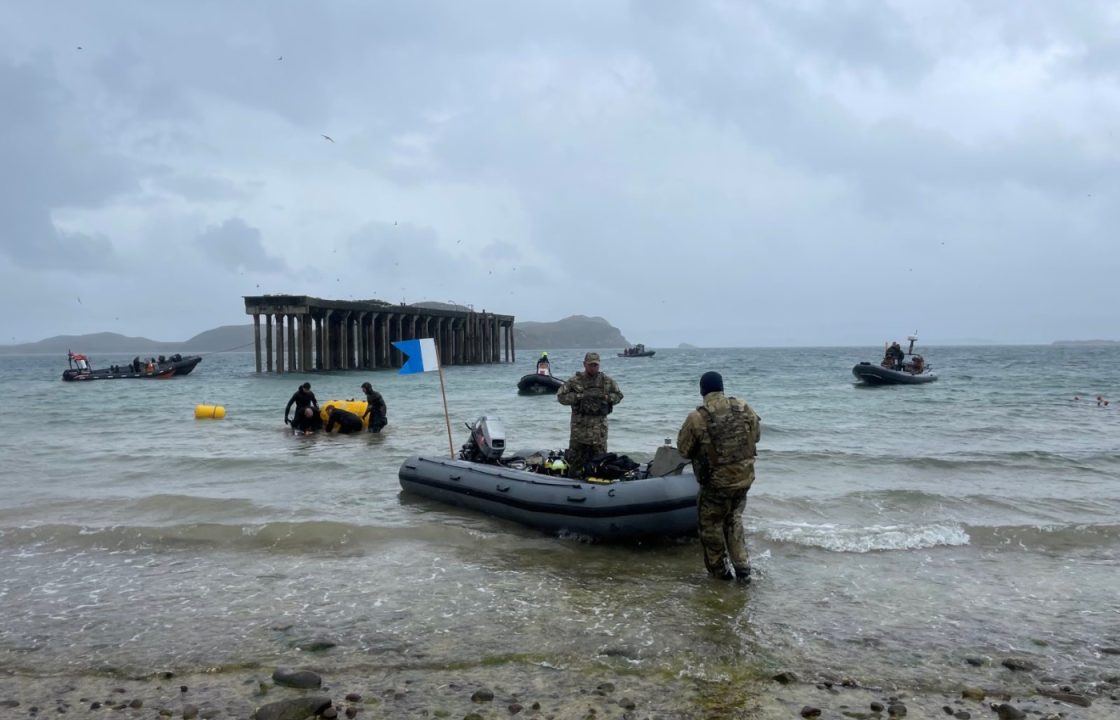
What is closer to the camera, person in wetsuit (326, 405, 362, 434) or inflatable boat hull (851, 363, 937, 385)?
person in wetsuit (326, 405, 362, 434)

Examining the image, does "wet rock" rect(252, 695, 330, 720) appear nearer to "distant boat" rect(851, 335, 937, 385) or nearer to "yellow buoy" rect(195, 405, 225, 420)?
"yellow buoy" rect(195, 405, 225, 420)

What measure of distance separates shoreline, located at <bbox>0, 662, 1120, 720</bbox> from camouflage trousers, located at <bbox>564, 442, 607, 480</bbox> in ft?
12.3

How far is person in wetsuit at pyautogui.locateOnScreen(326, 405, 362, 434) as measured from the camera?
1525cm

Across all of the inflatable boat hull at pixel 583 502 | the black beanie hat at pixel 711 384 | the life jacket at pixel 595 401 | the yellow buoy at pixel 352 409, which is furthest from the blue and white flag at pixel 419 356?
the yellow buoy at pixel 352 409

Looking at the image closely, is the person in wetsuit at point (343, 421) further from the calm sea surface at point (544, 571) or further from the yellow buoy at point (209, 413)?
the yellow buoy at point (209, 413)

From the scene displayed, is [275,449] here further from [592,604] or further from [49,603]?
[592,604]

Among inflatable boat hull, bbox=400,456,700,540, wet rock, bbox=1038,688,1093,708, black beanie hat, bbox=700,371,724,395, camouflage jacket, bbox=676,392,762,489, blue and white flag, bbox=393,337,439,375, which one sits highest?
blue and white flag, bbox=393,337,439,375

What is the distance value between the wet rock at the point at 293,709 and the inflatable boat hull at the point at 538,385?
2221 centimetres

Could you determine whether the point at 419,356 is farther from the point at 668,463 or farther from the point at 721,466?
the point at 721,466

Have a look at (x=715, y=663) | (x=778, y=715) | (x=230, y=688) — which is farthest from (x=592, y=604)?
(x=230, y=688)

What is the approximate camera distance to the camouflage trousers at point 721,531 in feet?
19.4

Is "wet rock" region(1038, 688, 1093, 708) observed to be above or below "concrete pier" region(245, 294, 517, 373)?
below

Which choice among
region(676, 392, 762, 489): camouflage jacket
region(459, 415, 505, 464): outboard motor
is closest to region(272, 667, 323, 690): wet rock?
region(676, 392, 762, 489): camouflage jacket

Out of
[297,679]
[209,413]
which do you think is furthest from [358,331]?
A: [297,679]
